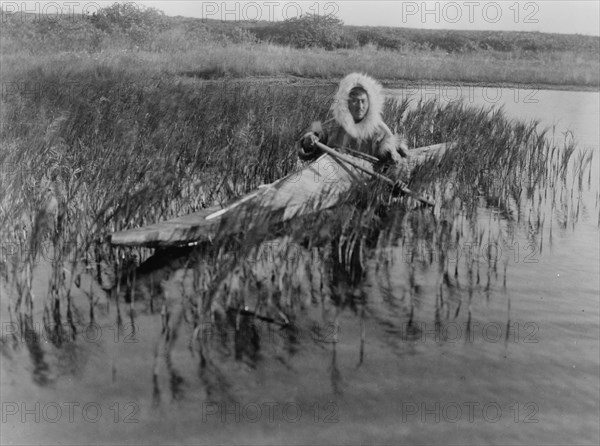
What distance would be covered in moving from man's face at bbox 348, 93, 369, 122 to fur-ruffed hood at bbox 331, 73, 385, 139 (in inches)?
1.2

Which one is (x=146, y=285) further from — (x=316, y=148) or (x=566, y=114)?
(x=566, y=114)

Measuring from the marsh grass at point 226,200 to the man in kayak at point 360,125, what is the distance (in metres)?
0.49

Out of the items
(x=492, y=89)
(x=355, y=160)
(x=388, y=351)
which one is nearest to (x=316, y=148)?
Result: (x=355, y=160)

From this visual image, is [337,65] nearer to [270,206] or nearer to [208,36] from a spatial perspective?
[208,36]

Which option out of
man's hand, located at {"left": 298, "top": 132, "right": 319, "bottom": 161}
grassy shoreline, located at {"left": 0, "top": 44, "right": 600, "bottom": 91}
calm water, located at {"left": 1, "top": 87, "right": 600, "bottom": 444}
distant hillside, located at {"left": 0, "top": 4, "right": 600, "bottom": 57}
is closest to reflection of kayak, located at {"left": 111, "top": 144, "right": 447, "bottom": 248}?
man's hand, located at {"left": 298, "top": 132, "right": 319, "bottom": 161}

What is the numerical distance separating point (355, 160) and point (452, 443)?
12.4 ft

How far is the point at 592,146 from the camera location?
10.9 m

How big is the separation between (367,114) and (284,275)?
9.37 feet

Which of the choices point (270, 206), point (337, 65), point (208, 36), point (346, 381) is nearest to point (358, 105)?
point (270, 206)

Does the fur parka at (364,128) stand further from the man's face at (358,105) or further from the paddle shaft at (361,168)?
the paddle shaft at (361,168)

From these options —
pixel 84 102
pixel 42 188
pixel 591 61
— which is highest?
pixel 591 61

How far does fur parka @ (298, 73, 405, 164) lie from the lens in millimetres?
6930

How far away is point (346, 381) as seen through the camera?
3.96 m

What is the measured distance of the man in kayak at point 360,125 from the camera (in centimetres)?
691
